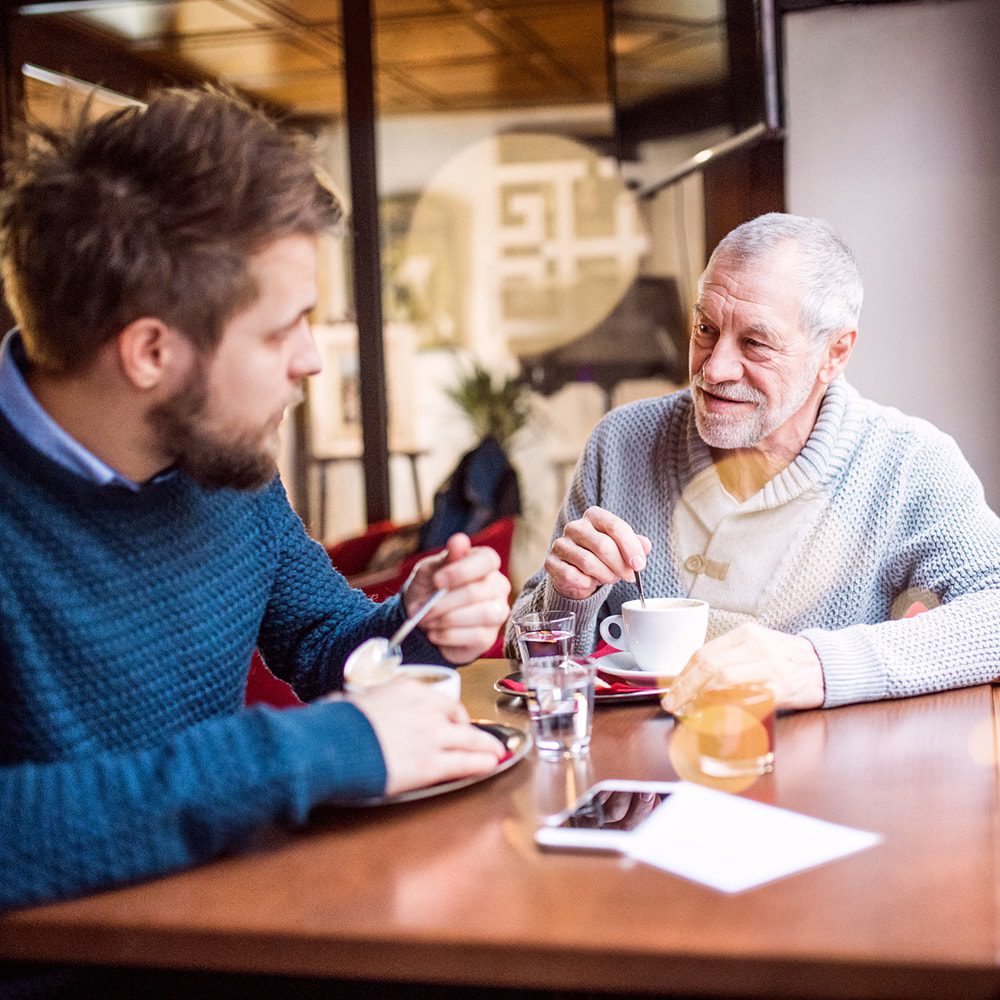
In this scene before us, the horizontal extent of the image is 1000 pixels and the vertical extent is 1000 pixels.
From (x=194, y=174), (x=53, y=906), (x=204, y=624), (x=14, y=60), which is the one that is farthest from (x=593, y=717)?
(x=14, y=60)

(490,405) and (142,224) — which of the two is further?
(490,405)

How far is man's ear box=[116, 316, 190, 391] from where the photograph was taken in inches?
45.1

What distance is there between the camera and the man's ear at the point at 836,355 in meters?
1.92

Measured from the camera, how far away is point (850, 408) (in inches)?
74.9

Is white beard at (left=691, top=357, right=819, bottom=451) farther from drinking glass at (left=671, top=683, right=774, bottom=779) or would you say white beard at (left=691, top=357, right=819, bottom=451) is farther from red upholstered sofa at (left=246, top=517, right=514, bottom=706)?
drinking glass at (left=671, top=683, right=774, bottom=779)

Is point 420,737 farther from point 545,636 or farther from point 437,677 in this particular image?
point 545,636

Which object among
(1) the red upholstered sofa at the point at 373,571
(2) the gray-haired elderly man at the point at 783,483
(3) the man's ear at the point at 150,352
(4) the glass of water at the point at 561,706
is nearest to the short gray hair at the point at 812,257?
(2) the gray-haired elderly man at the point at 783,483

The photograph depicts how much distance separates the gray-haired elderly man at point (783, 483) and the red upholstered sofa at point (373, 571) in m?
0.39

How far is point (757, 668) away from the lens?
1311 mm

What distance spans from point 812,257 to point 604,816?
119 centimetres

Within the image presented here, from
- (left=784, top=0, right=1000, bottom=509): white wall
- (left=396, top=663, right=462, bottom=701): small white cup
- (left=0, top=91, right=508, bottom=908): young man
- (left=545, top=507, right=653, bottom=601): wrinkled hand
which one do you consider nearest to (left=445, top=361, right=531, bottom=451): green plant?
(left=784, top=0, right=1000, bottom=509): white wall

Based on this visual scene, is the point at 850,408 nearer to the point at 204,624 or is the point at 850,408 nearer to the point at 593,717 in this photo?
the point at 593,717

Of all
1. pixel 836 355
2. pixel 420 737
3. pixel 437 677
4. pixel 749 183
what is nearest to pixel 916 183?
pixel 749 183

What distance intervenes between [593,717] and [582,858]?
1.43 ft
